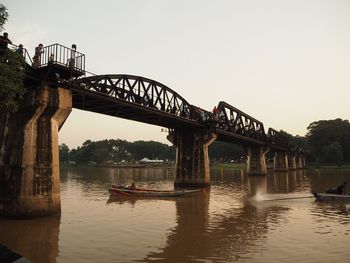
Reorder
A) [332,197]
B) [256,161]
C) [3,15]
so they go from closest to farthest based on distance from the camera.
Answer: [3,15], [332,197], [256,161]

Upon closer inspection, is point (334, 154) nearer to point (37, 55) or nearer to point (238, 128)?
point (238, 128)

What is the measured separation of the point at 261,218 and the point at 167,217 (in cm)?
693

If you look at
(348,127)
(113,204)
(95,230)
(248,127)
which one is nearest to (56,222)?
(95,230)

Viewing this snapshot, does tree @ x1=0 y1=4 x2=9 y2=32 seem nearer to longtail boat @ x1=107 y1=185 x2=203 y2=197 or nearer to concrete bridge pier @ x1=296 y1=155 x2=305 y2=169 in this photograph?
longtail boat @ x1=107 y1=185 x2=203 y2=197

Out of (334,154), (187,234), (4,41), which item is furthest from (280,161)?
(4,41)

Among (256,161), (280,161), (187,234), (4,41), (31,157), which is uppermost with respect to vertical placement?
(4,41)

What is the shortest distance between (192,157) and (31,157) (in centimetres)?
3498

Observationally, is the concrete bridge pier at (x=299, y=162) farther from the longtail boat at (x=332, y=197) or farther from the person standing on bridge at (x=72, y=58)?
the person standing on bridge at (x=72, y=58)

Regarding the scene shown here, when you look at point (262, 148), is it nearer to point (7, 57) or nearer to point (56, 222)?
point (56, 222)

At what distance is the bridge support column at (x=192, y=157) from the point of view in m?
56.6

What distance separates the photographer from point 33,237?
778 inches

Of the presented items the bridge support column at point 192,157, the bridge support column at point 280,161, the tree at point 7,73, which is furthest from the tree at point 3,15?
the bridge support column at point 280,161

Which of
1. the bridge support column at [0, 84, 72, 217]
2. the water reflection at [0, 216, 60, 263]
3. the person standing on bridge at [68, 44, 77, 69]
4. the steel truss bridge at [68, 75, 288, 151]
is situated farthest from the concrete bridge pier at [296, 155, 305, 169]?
the water reflection at [0, 216, 60, 263]

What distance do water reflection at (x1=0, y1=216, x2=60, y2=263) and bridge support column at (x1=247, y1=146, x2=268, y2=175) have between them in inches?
3105
